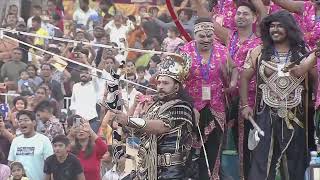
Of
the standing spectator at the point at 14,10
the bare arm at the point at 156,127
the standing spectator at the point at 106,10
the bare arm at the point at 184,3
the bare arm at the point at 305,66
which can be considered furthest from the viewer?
the standing spectator at the point at 106,10

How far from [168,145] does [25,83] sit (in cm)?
728

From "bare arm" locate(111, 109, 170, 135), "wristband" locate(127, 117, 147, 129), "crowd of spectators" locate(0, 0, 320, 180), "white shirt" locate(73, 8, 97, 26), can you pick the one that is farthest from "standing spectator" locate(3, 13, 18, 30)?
"wristband" locate(127, 117, 147, 129)

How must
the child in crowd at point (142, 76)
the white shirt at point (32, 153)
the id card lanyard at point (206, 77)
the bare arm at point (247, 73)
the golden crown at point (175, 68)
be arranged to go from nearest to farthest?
the golden crown at point (175, 68), the bare arm at point (247, 73), the id card lanyard at point (206, 77), the white shirt at point (32, 153), the child in crowd at point (142, 76)

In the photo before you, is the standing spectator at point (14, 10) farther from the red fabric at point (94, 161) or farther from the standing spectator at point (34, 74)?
the red fabric at point (94, 161)

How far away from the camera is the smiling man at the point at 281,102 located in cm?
1167

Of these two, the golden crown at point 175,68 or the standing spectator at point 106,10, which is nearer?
the golden crown at point 175,68

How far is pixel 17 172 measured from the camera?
14711mm

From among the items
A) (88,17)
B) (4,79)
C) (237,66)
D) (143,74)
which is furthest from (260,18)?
(88,17)

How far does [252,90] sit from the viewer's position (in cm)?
1218

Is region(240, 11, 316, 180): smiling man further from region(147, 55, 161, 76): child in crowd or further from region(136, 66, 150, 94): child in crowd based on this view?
region(147, 55, 161, 76): child in crowd

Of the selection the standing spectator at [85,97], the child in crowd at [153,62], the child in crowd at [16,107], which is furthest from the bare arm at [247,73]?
the child in crowd at [153,62]

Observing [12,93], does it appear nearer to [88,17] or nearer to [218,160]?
[88,17]

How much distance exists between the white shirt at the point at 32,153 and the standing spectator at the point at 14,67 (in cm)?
353

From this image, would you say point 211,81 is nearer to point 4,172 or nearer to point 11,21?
point 4,172
